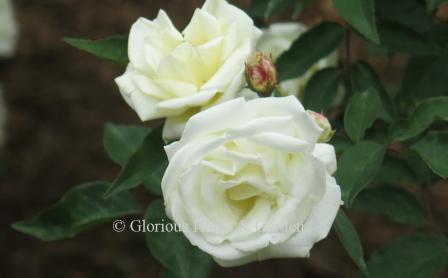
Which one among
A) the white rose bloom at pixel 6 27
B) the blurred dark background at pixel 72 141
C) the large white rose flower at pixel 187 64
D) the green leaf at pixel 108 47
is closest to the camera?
the large white rose flower at pixel 187 64

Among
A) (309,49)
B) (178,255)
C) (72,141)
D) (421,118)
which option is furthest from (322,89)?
(72,141)

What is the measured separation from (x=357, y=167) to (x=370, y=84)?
317mm

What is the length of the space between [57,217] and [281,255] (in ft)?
1.63

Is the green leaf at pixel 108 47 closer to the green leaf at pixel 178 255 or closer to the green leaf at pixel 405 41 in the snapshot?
the green leaf at pixel 178 255

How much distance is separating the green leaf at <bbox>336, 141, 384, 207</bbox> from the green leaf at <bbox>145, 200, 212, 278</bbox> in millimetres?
261

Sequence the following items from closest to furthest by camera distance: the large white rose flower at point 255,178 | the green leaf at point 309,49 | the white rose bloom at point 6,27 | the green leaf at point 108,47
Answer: the large white rose flower at point 255,178, the green leaf at point 108,47, the green leaf at point 309,49, the white rose bloom at point 6,27

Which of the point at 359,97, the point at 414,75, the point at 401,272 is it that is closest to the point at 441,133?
the point at 359,97

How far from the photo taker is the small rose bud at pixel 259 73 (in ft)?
3.32

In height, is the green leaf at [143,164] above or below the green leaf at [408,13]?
below

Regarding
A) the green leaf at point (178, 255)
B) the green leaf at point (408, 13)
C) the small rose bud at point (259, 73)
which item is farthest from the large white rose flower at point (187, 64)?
the green leaf at point (408, 13)

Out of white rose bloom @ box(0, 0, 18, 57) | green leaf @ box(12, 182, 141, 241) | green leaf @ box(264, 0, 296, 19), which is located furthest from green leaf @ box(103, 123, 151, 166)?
white rose bloom @ box(0, 0, 18, 57)

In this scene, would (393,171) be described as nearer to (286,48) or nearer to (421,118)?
(421,118)

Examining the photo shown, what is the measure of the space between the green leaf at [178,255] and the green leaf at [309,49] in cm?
33

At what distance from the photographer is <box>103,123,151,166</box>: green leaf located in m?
1.39
